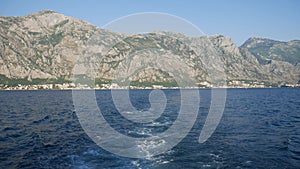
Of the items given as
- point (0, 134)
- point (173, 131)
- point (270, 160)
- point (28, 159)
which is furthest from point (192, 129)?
point (0, 134)

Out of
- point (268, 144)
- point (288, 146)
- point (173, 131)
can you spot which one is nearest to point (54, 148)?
point (173, 131)

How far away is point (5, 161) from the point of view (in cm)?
3028

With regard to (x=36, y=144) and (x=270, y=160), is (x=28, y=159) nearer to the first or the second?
(x=36, y=144)

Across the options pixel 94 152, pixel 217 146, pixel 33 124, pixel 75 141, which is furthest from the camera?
pixel 33 124

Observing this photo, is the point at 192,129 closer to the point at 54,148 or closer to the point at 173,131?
the point at 173,131

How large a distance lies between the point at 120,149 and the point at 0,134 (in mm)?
25393

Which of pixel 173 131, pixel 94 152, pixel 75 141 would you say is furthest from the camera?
pixel 173 131

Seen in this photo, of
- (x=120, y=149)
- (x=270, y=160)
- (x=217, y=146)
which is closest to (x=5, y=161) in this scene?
(x=120, y=149)

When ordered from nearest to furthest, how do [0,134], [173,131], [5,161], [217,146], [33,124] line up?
[5,161]
[217,146]
[0,134]
[173,131]
[33,124]

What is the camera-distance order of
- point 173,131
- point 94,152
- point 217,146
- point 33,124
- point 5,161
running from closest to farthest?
point 5,161
point 94,152
point 217,146
point 173,131
point 33,124

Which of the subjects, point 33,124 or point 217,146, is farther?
point 33,124

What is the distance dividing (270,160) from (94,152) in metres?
23.2

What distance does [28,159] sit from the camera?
104ft

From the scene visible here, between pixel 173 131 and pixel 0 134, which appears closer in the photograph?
pixel 0 134
